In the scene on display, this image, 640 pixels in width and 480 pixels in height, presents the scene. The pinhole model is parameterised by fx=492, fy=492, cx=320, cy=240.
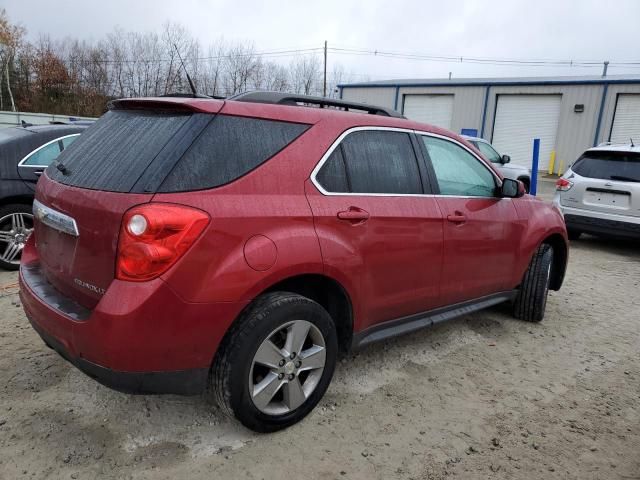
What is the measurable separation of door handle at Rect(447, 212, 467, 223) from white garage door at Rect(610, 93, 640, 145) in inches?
881

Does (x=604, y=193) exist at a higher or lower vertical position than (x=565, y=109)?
lower

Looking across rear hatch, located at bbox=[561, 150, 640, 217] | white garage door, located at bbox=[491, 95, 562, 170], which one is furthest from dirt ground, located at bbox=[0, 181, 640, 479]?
white garage door, located at bbox=[491, 95, 562, 170]

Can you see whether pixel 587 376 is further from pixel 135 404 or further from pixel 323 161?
pixel 135 404

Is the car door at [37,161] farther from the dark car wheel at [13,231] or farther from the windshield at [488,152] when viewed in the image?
the windshield at [488,152]

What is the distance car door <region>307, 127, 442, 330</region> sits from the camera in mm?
2695

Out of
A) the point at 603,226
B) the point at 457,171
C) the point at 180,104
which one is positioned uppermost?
the point at 180,104

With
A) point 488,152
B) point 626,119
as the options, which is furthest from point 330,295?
point 626,119

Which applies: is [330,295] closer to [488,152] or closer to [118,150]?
[118,150]

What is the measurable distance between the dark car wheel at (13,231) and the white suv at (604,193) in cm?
751

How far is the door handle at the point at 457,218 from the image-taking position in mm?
3377

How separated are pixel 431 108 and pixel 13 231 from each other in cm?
2655

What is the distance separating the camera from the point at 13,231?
5.07 meters

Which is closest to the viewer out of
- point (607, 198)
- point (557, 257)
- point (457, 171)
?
point (457, 171)

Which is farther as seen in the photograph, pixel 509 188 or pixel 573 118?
pixel 573 118
